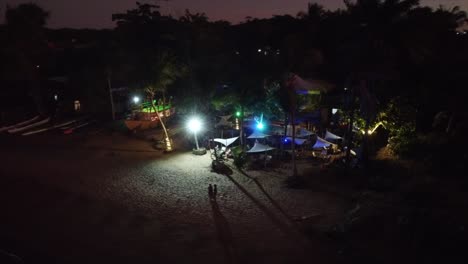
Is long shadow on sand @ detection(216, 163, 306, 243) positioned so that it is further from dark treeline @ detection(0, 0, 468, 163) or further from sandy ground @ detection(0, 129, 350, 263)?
dark treeline @ detection(0, 0, 468, 163)

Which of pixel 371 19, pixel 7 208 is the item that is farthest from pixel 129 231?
pixel 371 19

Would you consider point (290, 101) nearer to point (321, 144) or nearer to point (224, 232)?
point (321, 144)

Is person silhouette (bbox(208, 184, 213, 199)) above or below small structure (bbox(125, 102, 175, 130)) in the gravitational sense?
below

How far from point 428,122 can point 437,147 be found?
13.8 ft

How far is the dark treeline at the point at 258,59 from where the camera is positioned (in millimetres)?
18328

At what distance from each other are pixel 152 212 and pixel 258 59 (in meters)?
15.4

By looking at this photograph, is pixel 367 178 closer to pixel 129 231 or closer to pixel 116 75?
pixel 129 231

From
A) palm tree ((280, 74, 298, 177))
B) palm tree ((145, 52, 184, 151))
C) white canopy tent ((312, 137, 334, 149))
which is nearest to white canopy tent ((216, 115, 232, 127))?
palm tree ((145, 52, 184, 151))

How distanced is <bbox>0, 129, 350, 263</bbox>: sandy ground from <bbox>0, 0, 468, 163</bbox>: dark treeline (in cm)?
713

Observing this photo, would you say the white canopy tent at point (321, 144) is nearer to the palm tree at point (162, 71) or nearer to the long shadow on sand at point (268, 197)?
the long shadow on sand at point (268, 197)

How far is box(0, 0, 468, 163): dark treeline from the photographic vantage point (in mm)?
18328

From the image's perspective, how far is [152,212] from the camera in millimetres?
14539

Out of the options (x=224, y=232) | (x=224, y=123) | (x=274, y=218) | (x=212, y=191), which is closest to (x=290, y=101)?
(x=212, y=191)

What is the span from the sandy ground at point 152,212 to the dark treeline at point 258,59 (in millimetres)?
7133
